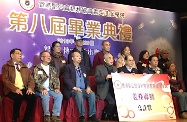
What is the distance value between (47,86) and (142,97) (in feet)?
5.46

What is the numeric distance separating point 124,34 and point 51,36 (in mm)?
1845

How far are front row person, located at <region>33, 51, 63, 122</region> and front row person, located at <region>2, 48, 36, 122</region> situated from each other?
125 mm

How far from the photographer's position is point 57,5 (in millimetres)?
7363

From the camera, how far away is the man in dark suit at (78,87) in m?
5.70

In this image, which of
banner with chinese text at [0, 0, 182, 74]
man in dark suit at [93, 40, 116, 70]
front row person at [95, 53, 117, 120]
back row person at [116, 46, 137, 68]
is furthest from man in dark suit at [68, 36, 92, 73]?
front row person at [95, 53, 117, 120]

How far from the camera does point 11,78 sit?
218 inches

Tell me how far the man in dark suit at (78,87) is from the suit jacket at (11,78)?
0.59 meters

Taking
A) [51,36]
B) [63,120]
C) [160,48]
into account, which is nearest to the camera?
[63,120]

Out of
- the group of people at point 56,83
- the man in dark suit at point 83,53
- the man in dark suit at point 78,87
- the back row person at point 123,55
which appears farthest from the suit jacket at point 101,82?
the back row person at point 123,55

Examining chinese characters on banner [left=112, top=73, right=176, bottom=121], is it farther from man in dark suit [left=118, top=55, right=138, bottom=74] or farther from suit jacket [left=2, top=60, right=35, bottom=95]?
suit jacket [left=2, top=60, right=35, bottom=95]

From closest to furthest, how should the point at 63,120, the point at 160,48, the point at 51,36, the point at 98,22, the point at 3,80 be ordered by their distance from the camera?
the point at 3,80
the point at 63,120
the point at 51,36
the point at 98,22
the point at 160,48

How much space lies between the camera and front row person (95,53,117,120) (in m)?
6.13

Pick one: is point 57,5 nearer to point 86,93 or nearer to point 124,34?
point 124,34

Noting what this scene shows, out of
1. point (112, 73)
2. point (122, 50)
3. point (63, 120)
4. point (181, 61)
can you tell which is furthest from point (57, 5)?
point (181, 61)
